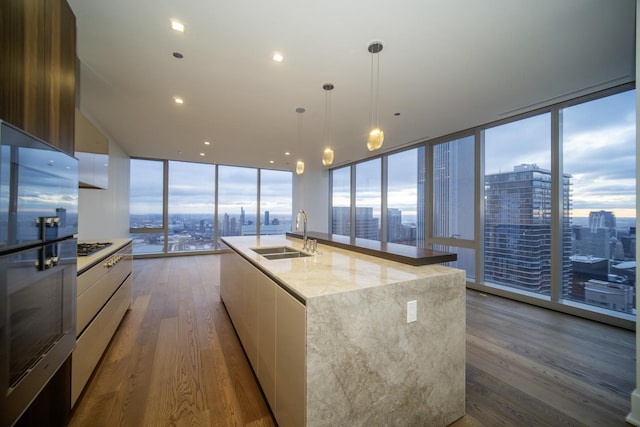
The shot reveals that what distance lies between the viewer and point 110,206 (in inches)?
199

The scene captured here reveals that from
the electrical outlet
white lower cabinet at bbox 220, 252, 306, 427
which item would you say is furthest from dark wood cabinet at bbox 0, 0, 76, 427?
the electrical outlet

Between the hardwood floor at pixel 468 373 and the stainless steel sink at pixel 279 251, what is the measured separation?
935mm

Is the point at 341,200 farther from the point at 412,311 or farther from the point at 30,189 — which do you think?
the point at 30,189

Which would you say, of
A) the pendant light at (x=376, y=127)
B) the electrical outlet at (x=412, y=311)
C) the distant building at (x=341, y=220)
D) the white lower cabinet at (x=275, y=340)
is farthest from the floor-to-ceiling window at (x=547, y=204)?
the white lower cabinet at (x=275, y=340)

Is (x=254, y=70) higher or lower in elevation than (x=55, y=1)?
higher

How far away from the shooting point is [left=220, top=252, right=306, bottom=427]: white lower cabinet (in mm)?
1270

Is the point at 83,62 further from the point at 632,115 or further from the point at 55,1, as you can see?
the point at 632,115

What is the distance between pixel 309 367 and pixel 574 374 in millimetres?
2390

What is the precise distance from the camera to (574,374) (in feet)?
6.83

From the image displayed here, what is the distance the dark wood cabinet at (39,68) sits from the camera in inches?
37.4

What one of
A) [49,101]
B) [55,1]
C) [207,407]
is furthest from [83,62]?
[207,407]

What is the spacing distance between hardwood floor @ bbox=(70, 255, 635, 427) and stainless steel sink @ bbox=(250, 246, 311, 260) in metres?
0.94

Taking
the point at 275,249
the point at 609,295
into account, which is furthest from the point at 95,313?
the point at 609,295

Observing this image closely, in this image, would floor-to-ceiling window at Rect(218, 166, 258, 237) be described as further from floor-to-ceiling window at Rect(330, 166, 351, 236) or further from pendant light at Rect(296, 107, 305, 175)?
pendant light at Rect(296, 107, 305, 175)
